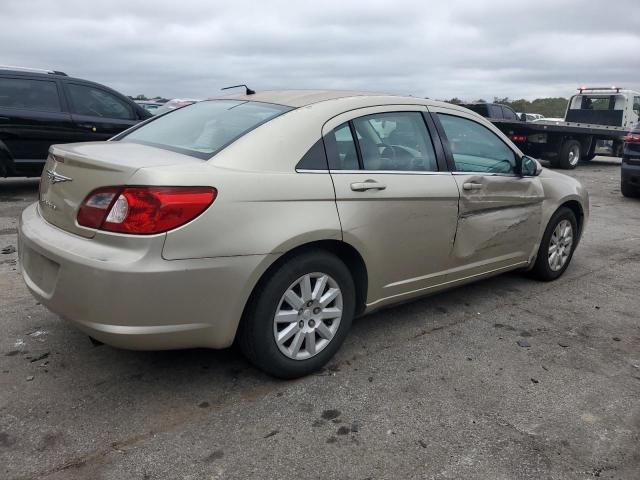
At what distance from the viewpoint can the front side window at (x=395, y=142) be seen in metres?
3.36

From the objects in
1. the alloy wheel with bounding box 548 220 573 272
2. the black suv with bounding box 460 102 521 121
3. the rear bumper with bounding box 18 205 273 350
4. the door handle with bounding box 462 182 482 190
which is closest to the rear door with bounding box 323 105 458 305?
the door handle with bounding box 462 182 482 190

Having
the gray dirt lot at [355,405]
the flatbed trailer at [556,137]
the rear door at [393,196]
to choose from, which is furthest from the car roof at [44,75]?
the flatbed trailer at [556,137]

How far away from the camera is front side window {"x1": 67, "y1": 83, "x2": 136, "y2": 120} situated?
8.25 m

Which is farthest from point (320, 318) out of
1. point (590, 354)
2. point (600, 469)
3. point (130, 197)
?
point (590, 354)

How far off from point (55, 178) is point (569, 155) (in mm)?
15624

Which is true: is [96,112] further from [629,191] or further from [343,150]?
[629,191]

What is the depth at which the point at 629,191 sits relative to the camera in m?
10.7

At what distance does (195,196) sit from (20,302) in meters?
2.25

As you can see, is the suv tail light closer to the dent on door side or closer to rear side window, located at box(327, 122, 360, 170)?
the dent on door side

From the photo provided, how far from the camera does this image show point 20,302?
4023 mm

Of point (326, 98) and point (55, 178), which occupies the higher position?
point (326, 98)

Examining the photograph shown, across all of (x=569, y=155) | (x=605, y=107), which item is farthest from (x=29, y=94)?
(x=605, y=107)

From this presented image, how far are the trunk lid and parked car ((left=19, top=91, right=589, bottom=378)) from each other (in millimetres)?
Answer: 11

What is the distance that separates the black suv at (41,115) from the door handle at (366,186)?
6249mm
